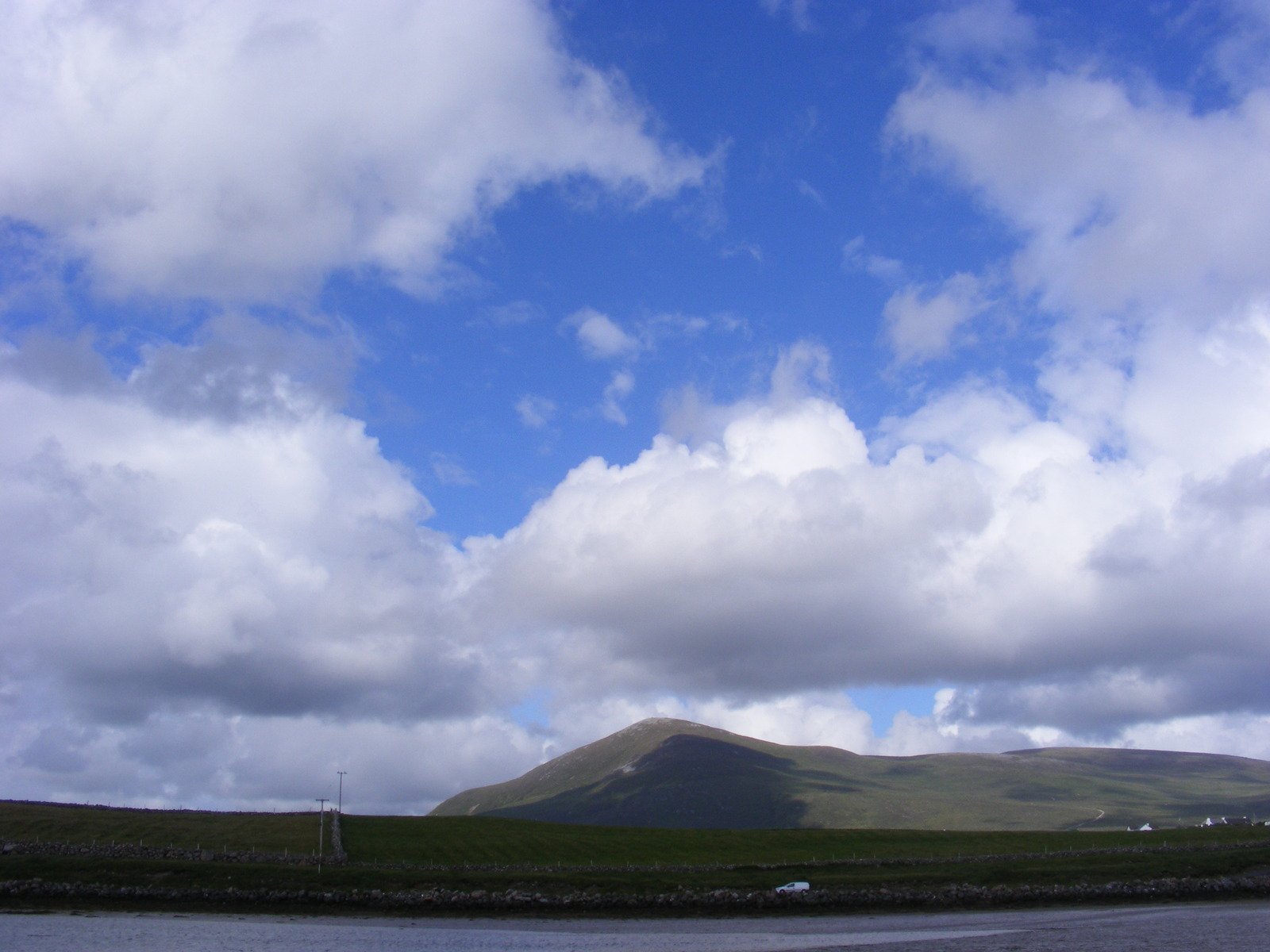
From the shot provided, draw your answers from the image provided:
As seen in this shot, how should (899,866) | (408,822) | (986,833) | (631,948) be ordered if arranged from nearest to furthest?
1. (631,948)
2. (899,866)
3. (408,822)
4. (986,833)

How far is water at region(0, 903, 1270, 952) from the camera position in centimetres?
5697

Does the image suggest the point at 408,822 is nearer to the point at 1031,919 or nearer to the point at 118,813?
the point at 118,813

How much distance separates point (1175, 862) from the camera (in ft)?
350

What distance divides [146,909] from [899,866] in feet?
238

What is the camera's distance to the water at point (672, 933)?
187ft

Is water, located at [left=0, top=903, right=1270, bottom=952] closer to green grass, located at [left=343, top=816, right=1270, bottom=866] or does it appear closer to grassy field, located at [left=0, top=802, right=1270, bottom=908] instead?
grassy field, located at [left=0, top=802, right=1270, bottom=908]

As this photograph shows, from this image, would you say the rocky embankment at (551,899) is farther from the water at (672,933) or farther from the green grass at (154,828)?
the green grass at (154,828)

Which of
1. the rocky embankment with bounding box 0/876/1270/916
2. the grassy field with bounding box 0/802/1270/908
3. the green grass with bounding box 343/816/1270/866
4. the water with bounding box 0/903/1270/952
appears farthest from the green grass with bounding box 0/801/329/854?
the water with bounding box 0/903/1270/952

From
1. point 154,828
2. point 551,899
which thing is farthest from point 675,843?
point 154,828

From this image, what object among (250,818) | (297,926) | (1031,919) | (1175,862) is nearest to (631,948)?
(297,926)

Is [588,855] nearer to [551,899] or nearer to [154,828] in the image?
[551,899]

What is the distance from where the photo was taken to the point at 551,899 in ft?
274

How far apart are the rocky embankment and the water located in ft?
18.5

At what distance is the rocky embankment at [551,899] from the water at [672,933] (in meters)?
5.65
